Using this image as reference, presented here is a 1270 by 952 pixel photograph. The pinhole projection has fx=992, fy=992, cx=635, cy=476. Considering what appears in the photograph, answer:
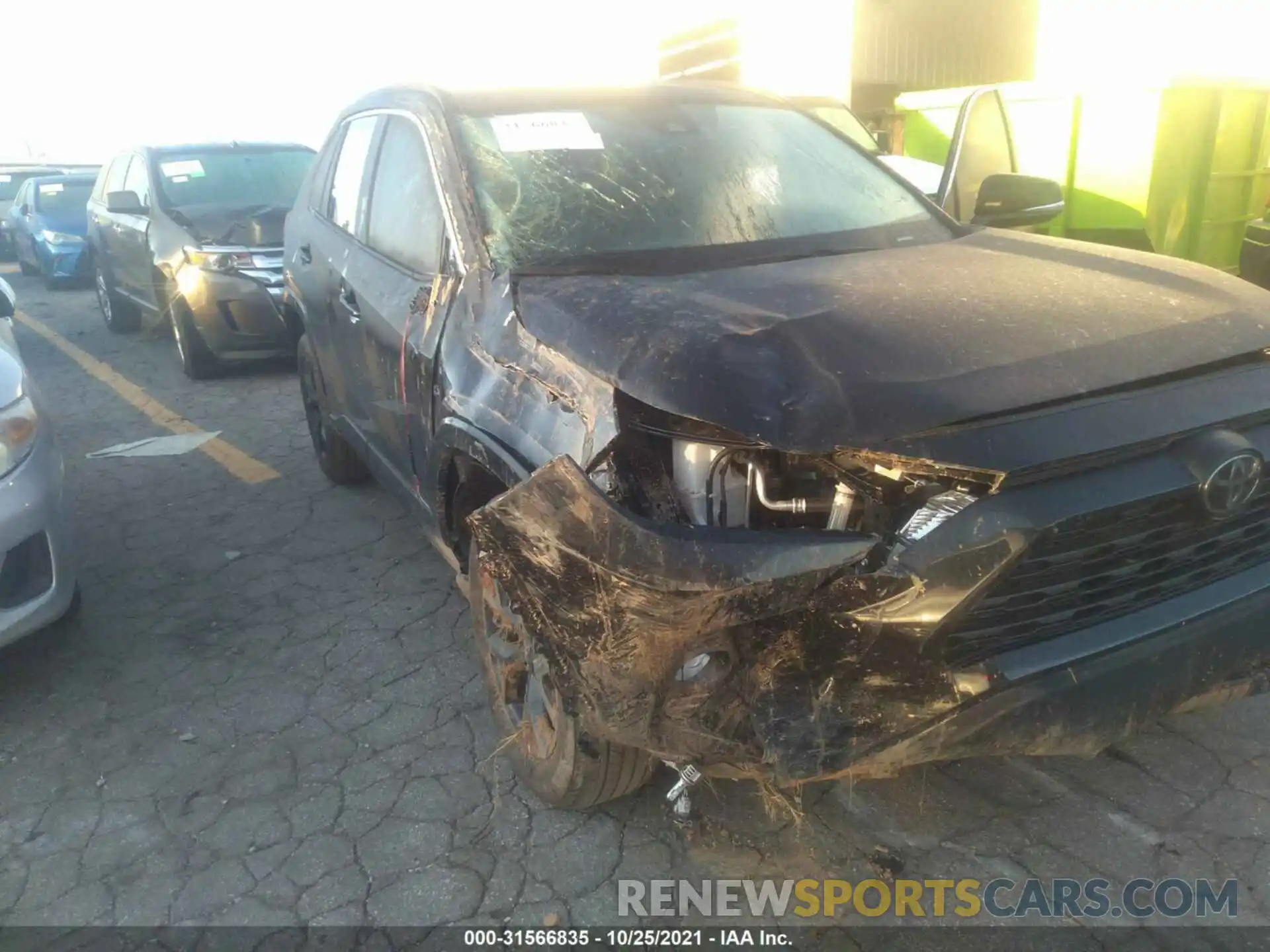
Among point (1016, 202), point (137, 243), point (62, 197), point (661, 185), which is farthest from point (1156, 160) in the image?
point (62, 197)

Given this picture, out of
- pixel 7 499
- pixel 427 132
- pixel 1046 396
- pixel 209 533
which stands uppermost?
pixel 427 132

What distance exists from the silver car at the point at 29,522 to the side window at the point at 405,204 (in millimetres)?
1318

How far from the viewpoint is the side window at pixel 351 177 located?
12.5ft

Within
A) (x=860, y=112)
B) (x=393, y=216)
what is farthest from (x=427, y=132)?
(x=860, y=112)

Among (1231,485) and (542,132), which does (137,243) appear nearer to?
(542,132)

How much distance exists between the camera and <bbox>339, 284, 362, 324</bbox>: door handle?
358 cm

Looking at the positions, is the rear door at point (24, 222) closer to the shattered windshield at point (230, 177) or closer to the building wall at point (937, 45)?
the shattered windshield at point (230, 177)

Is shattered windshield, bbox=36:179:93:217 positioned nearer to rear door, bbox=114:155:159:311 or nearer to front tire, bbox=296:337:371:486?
rear door, bbox=114:155:159:311

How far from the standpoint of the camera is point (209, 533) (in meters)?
4.69

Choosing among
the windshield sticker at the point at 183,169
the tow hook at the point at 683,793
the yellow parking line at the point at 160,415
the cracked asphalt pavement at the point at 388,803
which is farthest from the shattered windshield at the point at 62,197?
the tow hook at the point at 683,793

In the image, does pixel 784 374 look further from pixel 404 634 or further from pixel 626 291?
pixel 404 634

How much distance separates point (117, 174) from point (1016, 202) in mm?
8268

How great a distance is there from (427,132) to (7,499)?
1.77 meters

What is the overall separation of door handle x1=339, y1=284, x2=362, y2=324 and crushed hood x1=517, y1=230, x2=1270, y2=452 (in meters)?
1.19
